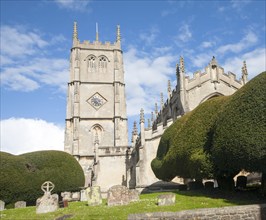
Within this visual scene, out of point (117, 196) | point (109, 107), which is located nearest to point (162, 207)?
point (117, 196)

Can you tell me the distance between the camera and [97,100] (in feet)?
164

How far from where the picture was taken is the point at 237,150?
574 inches

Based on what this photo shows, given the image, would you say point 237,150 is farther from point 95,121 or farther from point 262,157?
point 95,121

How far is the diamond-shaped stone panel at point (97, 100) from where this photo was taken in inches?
1964

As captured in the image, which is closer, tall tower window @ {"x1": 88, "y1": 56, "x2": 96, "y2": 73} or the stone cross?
the stone cross

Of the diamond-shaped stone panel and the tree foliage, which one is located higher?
the diamond-shaped stone panel

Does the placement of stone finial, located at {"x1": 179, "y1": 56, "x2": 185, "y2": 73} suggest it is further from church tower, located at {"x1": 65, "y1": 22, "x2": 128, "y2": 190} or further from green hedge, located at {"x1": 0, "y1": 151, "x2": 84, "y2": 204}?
church tower, located at {"x1": 65, "y1": 22, "x2": 128, "y2": 190}

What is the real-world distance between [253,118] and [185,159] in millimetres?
5420

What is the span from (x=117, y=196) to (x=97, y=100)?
34870mm

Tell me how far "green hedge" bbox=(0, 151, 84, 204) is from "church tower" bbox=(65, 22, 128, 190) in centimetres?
1546

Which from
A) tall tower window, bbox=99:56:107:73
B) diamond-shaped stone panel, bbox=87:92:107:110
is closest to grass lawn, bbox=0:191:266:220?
diamond-shaped stone panel, bbox=87:92:107:110

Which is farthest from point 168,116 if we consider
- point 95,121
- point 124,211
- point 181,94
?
point 124,211

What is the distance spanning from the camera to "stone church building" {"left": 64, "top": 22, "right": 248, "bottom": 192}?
33.6 m

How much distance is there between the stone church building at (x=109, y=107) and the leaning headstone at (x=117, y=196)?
14441 mm
